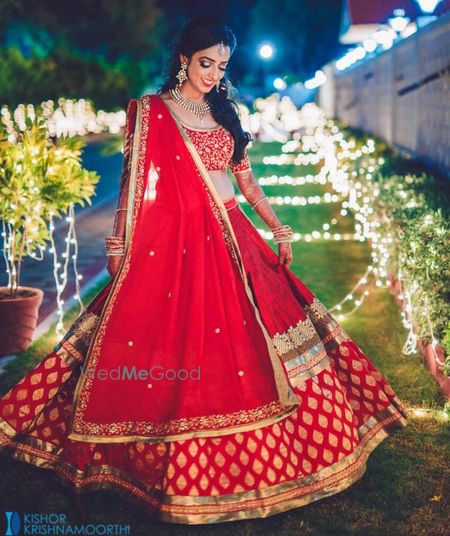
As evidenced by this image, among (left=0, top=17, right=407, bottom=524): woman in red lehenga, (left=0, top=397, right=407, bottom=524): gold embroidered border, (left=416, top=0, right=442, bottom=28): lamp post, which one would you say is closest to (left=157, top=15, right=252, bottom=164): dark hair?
(left=0, top=17, right=407, bottom=524): woman in red lehenga

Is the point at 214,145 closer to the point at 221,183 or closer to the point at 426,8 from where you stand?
the point at 221,183

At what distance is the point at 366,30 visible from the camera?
Result: 33.6m

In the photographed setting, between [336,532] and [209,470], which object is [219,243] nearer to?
[209,470]

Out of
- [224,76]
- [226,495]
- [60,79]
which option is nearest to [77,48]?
[60,79]

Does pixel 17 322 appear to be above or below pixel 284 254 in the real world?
below

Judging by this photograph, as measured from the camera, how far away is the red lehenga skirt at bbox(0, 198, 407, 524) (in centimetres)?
325

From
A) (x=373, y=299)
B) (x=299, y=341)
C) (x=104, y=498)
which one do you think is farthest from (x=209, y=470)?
(x=373, y=299)

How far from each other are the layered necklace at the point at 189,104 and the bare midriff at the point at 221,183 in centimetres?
24

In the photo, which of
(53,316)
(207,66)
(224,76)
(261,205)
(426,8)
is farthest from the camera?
(426,8)

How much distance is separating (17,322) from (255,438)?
103 inches

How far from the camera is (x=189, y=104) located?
371cm

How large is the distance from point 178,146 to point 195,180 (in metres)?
0.16

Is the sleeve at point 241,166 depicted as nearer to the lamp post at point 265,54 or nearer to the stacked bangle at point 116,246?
the stacked bangle at point 116,246

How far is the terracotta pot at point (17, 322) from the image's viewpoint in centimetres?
543
